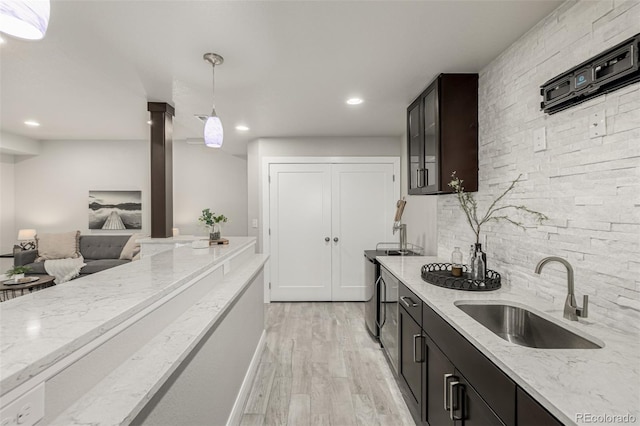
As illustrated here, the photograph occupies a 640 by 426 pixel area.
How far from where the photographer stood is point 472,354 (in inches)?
49.7

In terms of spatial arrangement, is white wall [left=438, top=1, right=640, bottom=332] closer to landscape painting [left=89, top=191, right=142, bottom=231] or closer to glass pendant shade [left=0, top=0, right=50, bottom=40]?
glass pendant shade [left=0, top=0, right=50, bottom=40]

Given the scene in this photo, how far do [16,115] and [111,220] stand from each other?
216 cm

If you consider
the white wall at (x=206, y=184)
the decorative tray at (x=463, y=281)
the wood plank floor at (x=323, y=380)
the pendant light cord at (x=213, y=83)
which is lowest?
the wood plank floor at (x=323, y=380)

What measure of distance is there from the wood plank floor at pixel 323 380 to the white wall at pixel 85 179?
314cm

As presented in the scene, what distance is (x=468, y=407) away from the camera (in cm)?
130

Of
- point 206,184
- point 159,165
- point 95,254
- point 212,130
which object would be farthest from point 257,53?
point 95,254

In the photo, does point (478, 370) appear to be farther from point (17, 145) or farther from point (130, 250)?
point (17, 145)

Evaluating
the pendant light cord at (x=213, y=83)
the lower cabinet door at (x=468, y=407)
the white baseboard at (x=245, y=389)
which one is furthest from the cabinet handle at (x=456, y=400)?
the pendant light cord at (x=213, y=83)

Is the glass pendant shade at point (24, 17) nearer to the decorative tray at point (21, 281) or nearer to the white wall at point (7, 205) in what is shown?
the decorative tray at point (21, 281)

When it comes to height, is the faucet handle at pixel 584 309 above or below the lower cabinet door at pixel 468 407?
above

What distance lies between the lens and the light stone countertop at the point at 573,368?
2.64 ft

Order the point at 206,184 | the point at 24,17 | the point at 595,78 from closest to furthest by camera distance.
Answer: the point at 24,17 < the point at 595,78 < the point at 206,184

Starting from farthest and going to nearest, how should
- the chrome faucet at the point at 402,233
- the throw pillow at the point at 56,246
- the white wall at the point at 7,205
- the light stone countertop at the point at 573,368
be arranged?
the white wall at the point at 7,205 → the throw pillow at the point at 56,246 → the chrome faucet at the point at 402,233 → the light stone countertop at the point at 573,368

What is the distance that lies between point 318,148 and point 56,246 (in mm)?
4508
